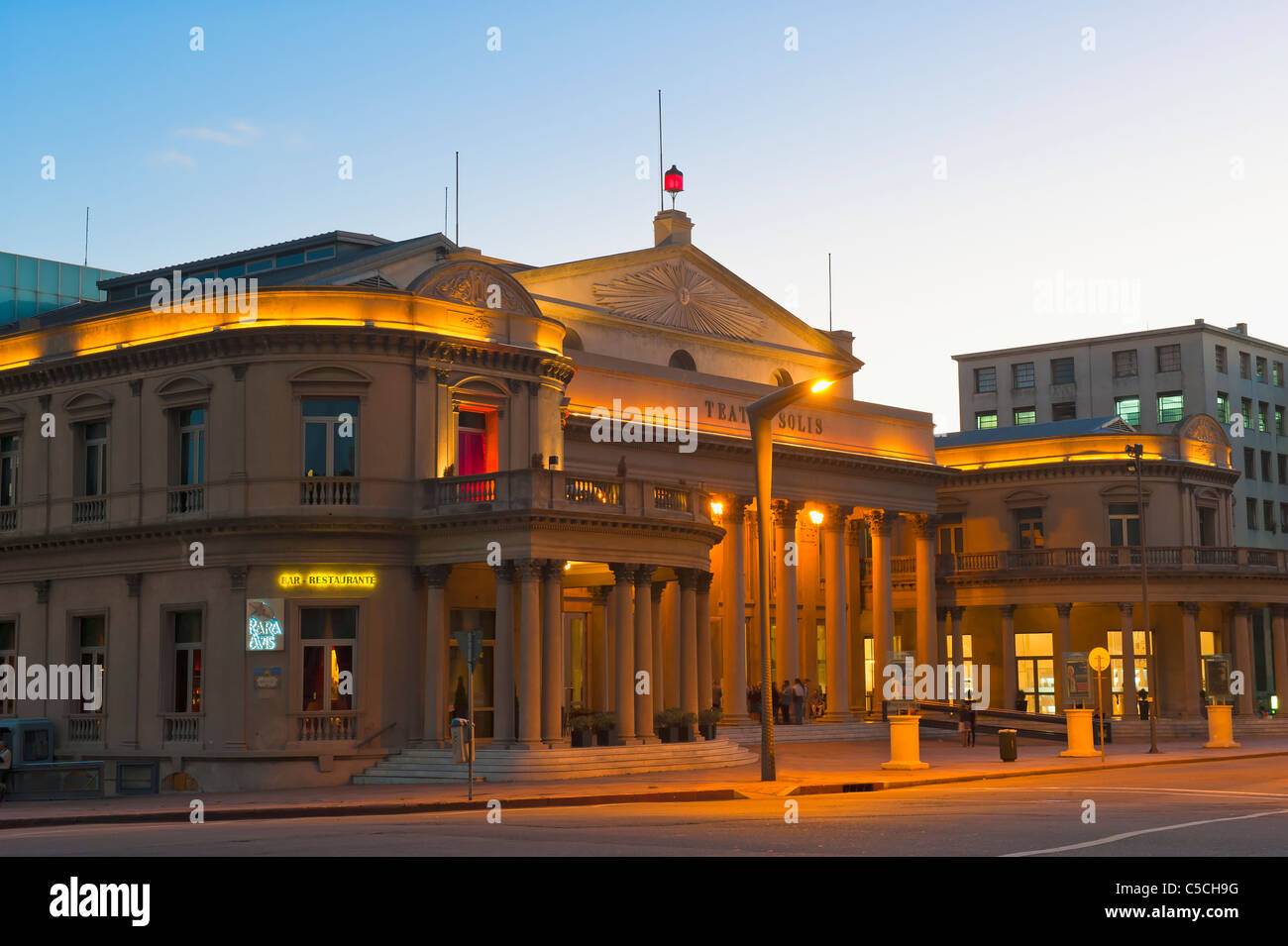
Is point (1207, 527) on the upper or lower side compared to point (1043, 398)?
lower

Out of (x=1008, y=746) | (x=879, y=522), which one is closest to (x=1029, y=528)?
(x=879, y=522)

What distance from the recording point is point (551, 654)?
1437 inches

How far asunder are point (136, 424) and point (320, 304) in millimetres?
5705

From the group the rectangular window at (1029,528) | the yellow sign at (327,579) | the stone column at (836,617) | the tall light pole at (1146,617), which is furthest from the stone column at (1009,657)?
the yellow sign at (327,579)

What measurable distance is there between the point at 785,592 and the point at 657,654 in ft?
49.9

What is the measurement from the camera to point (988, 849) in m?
17.9

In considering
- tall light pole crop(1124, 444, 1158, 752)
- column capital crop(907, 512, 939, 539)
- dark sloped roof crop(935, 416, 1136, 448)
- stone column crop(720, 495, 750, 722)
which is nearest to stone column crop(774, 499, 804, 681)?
stone column crop(720, 495, 750, 722)

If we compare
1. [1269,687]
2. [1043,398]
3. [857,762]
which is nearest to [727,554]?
[857,762]

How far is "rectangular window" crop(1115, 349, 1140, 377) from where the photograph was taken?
325 feet

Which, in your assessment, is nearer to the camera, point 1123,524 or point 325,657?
point 325,657

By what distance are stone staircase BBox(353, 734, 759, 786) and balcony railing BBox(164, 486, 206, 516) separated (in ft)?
24.3

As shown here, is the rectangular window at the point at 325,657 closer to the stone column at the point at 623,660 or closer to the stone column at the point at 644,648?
the stone column at the point at 623,660

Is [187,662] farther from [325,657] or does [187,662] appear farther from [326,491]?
[326,491]
